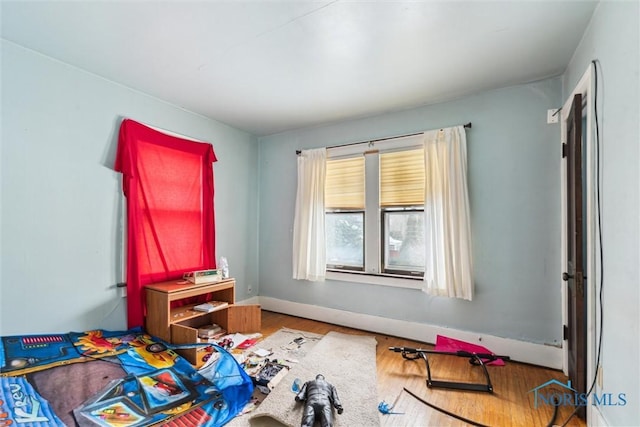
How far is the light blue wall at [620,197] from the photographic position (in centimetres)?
118

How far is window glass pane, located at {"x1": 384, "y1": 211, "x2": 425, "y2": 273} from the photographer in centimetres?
304

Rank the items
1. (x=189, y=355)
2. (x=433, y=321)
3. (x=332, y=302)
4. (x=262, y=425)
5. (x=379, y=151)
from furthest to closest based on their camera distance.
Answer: (x=332, y=302) → (x=379, y=151) → (x=433, y=321) → (x=189, y=355) → (x=262, y=425)

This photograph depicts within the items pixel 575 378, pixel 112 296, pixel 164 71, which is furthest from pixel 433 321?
pixel 164 71

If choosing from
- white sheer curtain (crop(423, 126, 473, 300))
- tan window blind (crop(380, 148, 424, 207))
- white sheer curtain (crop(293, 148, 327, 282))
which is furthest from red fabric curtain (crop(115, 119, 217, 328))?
white sheer curtain (crop(423, 126, 473, 300))

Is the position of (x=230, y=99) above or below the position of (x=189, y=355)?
above

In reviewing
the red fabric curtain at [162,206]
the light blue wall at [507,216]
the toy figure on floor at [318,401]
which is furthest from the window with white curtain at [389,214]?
the toy figure on floor at [318,401]

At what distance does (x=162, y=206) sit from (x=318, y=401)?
239 centimetres

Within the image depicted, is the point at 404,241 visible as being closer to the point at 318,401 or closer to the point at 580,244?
the point at 580,244

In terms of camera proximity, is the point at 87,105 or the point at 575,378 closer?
the point at 575,378

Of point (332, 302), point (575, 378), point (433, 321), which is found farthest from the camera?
point (332, 302)

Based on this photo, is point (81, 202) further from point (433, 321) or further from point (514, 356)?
point (514, 356)

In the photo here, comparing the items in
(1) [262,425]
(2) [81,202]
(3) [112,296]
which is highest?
(2) [81,202]

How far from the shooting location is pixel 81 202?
2.37 m

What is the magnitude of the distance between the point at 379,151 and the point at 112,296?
3.14 meters
